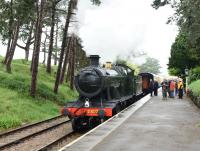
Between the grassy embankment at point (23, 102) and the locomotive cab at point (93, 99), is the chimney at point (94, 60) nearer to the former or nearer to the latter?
the locomotive cab at point (93, 99)

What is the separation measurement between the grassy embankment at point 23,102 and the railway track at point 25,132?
918 mm

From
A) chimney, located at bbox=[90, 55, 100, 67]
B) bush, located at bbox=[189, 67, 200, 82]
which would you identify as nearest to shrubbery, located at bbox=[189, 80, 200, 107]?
chimney, located at bbox=[90, 55, 100, 67]

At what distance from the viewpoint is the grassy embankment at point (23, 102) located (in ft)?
72.9

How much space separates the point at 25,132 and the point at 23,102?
21.9 ft

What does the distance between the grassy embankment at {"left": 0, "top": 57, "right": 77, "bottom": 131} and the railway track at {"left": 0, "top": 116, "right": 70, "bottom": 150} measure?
36.1 inches

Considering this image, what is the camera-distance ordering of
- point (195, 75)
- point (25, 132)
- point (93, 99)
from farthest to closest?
point (195, 75) → point (93, 99) → point (25, 132)

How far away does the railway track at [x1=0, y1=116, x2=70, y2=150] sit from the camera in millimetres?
16241

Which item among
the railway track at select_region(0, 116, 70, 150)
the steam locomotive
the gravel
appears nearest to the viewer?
the gravel

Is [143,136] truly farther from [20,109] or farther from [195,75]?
[195,75]

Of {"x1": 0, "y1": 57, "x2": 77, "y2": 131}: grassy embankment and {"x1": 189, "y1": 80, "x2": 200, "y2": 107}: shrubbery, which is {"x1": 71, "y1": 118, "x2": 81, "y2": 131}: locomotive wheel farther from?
{"x1": 189, "y1": 80, "x2": 200, "y2": 107}: shrubbery

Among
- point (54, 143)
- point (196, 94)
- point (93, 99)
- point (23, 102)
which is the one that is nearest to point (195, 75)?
point (196, 94)

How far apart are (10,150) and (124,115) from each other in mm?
5979

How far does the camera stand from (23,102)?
25.7m

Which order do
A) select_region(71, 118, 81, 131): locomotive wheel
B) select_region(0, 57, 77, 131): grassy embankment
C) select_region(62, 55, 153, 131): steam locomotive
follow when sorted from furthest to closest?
select_region(0, 57, 77, 131): grassy embankment
select_region(71, 118, 81, 131): locomotive wheel
select_region(62, 55, 153, 131): steam locomotive
